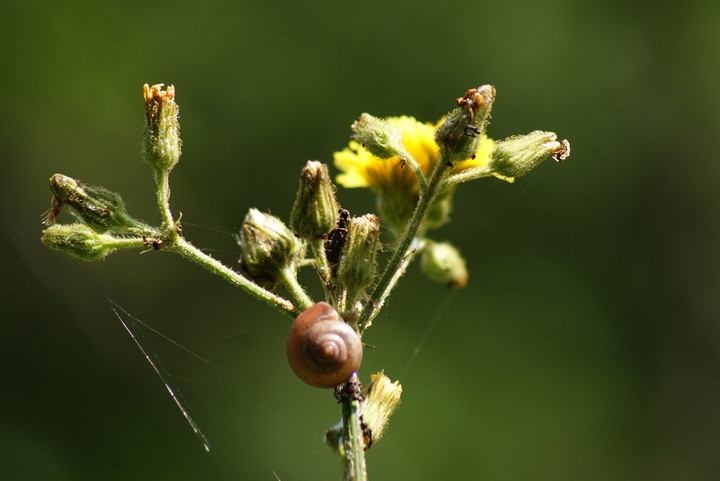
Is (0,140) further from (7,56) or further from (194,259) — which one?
(194,259)

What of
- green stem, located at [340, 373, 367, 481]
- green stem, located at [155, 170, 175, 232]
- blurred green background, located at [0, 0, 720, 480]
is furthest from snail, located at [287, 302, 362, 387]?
blurred green background, located at [0, 0, 720, 480]

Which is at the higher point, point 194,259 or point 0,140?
point 194,259

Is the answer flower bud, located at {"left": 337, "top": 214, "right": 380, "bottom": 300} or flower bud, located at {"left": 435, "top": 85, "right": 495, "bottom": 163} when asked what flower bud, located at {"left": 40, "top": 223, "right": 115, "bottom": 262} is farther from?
flower bud, located at {"left": 435, "top": 85, "right": 495, "bottom": 163}

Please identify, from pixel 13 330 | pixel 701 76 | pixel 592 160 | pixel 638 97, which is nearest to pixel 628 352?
pixel 592 160

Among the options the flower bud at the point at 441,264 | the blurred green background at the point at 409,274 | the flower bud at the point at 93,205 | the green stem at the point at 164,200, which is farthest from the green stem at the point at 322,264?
the blurred green background at the point at 409,274

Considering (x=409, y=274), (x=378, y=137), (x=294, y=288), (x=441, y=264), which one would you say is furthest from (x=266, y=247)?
(x=409, y=274)

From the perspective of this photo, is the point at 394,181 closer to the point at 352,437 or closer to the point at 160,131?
the point at 160,131
